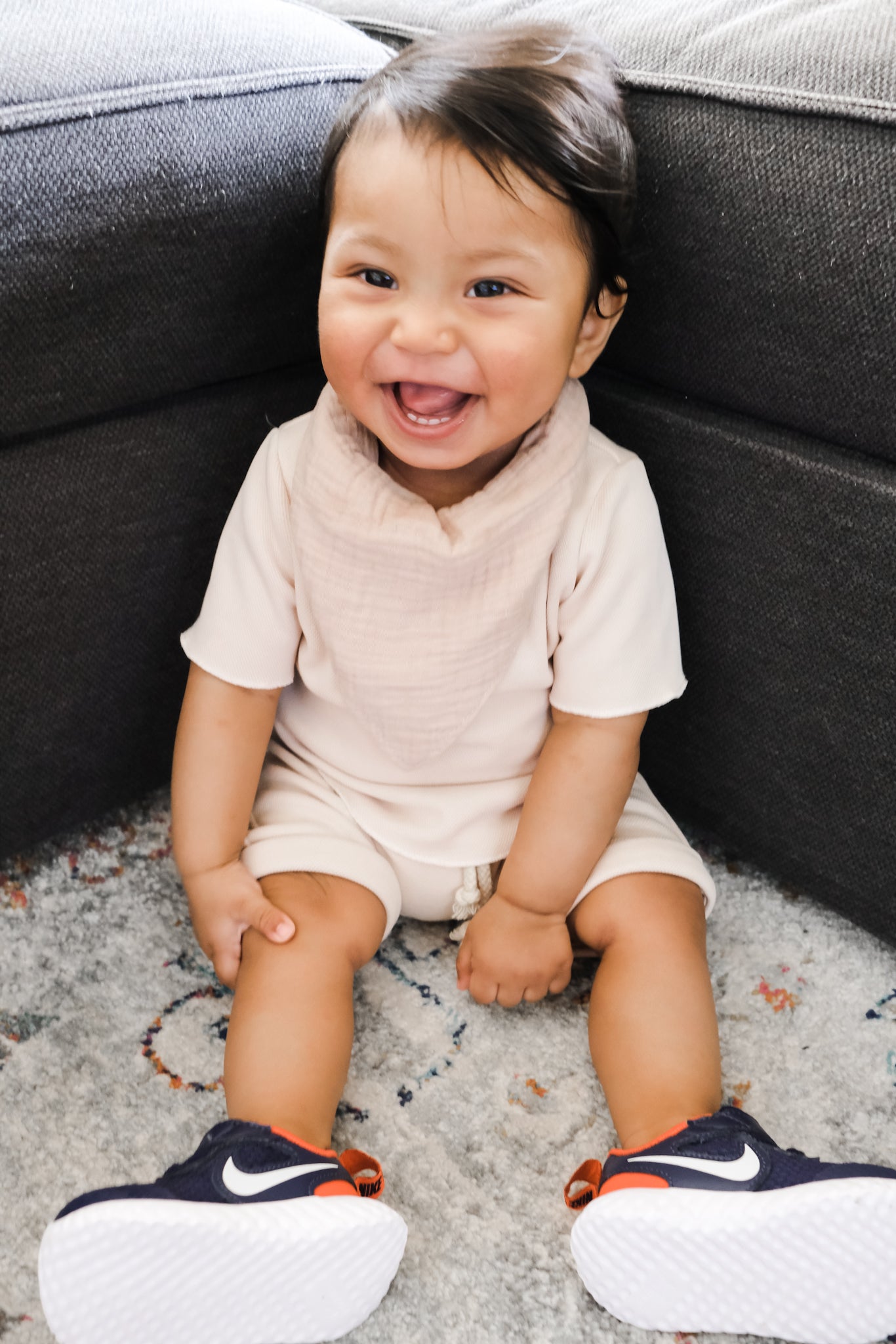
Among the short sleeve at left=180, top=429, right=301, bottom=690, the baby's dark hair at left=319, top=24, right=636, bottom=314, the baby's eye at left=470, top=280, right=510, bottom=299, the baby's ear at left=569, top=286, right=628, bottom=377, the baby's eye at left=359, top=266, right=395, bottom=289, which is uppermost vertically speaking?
the baby's dark hair at left=319, top=24, right=636, bottom=314

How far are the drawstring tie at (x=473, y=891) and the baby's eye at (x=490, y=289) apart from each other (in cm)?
38

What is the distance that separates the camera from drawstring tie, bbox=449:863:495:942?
836mm

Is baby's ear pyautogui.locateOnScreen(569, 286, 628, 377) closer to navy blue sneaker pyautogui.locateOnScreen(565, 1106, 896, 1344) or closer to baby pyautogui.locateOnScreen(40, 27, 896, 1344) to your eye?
baby pyautogui.locateOnScreen(40, 27, 896, 1344)

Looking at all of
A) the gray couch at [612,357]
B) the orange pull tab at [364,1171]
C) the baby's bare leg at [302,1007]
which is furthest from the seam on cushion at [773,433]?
the orange pull tab at [364,1171]

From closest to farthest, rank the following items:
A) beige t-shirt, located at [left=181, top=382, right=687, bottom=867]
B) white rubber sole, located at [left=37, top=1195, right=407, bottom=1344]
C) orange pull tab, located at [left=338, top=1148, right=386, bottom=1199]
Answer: white rubber sole, located at [left=37, top=1195, right=407, bottom=1344] → orange pull tab, located at [left=338, top=1148, right=386, bottom=1199] → beige t-shirt, located at [left=181, top=382, right=687, bottom=867]

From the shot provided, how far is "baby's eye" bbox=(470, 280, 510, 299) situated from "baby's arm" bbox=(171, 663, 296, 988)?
1.03 feet

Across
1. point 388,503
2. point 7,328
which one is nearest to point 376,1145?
point 388,503

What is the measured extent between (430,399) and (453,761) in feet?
0.84

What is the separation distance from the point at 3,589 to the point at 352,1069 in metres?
0.39

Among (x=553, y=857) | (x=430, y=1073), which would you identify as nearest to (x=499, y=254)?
(x=553, y=857)

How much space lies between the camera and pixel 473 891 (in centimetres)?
84

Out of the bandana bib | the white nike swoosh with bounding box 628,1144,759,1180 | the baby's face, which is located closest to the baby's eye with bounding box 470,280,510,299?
the baby's face

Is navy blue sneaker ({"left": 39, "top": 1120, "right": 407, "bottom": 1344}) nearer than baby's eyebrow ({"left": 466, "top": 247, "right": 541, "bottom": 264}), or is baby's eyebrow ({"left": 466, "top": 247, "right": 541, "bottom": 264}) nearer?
navy blue sneaker ({"left": 39, "top": 1120, "right": 407, "bottom": 1344})

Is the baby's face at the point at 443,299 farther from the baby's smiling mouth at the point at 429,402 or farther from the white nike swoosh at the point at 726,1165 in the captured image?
the white nike swoosh at the point at 726,1165
